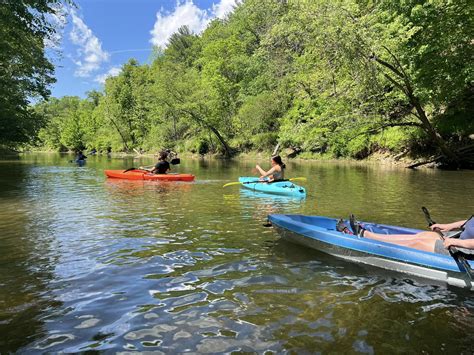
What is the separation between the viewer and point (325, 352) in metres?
3.51

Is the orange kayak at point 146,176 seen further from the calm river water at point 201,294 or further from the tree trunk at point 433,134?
the tree trunk at point 433,134

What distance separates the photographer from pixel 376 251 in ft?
18.7

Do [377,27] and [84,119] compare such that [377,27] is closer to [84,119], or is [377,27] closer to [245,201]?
[245,201]

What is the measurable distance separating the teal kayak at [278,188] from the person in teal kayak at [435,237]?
19.3 ft

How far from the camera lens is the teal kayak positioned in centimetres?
1270

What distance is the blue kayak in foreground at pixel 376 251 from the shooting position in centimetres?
512

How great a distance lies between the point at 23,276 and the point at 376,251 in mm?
4950

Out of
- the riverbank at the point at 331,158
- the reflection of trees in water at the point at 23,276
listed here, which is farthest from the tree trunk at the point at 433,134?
the reflection of trees in water at the point at 23,276

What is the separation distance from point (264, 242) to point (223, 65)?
1956 inches

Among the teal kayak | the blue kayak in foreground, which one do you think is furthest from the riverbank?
the blue kayak in foreground

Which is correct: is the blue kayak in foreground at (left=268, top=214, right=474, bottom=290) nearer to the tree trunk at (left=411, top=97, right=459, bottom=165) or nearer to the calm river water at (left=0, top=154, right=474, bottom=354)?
the calm river water at (left=0, top=154, right=474, bottom=354)

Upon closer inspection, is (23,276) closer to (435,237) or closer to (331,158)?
(435,237)

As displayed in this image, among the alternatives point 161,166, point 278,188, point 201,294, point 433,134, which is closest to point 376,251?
point 201,294

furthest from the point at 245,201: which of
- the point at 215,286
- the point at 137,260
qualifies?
the point at 215,286
